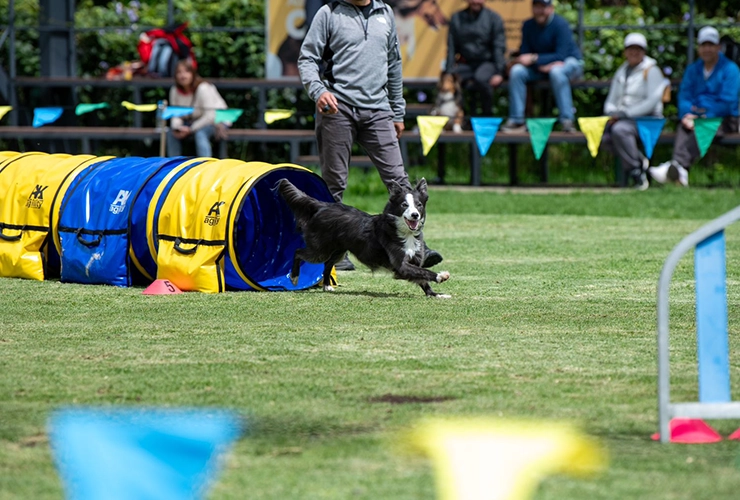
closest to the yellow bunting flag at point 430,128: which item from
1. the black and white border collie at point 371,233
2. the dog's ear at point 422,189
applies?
the black and white border collie at point 371,233

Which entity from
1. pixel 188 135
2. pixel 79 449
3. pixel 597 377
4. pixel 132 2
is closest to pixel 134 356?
pixel 79 449

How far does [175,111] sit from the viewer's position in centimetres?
1589

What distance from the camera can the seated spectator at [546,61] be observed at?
1595 cm

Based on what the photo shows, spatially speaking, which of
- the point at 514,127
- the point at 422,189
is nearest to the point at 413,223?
the point at 422,189

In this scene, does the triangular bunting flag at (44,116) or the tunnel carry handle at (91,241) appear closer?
the tunnel carry handle at (91,241)

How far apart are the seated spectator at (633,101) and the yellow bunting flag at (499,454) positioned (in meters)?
11.5

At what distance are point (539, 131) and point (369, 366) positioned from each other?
34.5ft

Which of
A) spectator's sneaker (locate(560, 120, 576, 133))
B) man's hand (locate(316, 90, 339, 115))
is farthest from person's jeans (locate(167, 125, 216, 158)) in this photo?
man's hand (locate(316, 90, 339, 115))

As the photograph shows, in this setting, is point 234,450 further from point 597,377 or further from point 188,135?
point 188,135

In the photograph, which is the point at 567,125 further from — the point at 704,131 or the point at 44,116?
the point at 44,116

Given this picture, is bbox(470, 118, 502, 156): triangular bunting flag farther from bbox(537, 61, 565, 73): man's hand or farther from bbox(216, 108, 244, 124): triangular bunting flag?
bbox(216, 108, 244, 124): triangular bunting flag

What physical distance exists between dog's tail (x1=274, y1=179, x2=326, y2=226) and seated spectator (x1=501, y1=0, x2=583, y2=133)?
832cm

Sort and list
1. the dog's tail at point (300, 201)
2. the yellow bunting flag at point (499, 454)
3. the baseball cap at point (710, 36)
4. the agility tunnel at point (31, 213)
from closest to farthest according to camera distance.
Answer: the yellow bunting flag at point (499, 454) < the dog's tail at point (300, 201) < the agility tunnel at point (31, 213) < the baseball cap at point (710, 36)

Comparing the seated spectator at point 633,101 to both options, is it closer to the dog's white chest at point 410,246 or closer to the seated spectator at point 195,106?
the seated spectator at point 195,106
